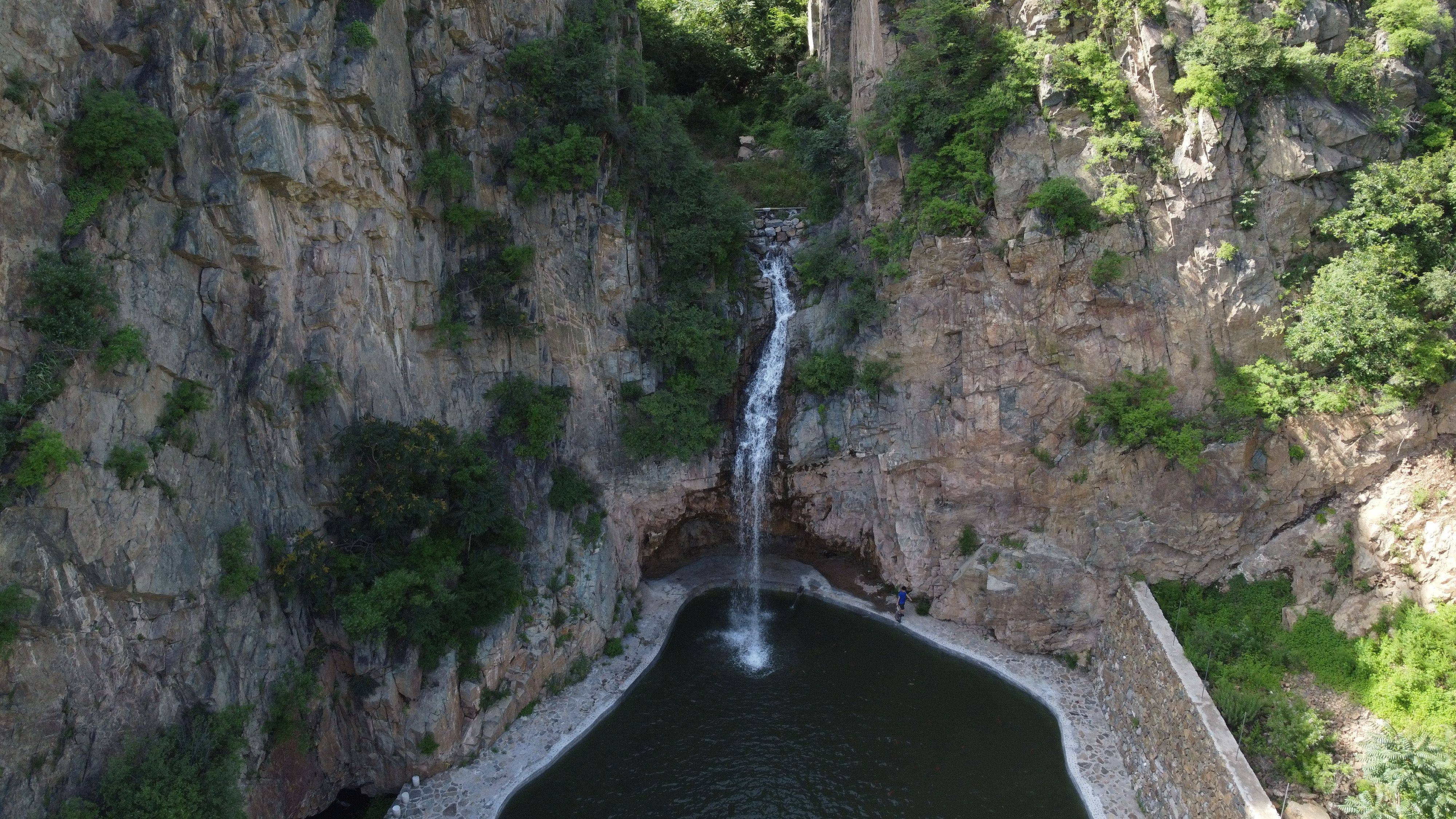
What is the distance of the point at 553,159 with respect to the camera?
71.6 ft

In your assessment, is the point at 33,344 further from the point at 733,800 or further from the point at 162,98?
the point at 733,800

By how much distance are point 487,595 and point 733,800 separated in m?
7.35

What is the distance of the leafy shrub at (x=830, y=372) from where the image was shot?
79.4 ft

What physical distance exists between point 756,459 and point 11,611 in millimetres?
18044

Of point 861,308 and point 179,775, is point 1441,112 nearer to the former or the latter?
point 861,308

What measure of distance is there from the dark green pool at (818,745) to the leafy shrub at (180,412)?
1011 cm

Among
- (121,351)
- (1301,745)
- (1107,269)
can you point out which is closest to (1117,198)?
(1107,269)

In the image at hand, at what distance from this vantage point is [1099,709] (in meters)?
19.8

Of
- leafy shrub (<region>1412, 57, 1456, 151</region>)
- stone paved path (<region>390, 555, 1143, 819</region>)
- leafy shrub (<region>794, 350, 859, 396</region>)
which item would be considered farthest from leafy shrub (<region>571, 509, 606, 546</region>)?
leafy shrub (<region>1412, 57, 1456, 151</region>)

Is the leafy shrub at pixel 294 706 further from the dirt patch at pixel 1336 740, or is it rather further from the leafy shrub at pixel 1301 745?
Answer: the leafy shrub at pixel 1301 745

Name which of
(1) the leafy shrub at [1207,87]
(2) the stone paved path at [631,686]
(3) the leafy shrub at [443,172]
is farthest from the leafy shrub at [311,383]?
(1) the leafy shrub at [1207,87]

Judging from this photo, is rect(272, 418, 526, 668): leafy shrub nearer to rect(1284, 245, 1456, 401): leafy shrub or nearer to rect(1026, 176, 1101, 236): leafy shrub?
rect(1026, 176, 1101, 236): leafy shrub

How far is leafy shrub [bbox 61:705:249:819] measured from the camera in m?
12.5

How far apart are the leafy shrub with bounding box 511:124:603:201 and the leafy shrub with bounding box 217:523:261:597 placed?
11.3 m
